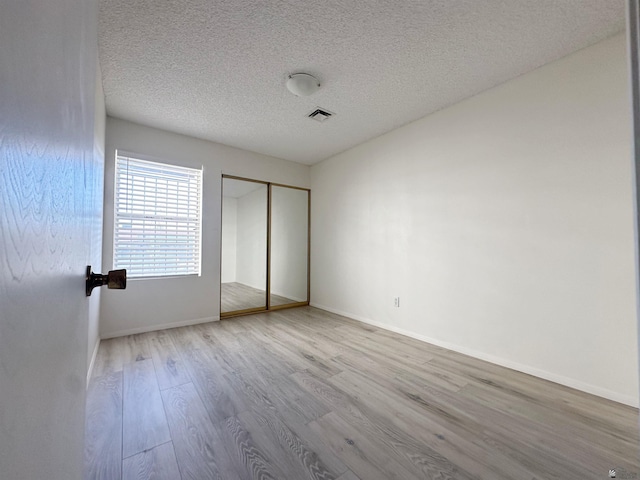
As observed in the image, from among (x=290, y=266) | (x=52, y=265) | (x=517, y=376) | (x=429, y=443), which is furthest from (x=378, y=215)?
(x=52, y=265)

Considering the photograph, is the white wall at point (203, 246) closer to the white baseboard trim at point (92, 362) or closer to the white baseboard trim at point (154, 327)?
the white baseboard trim at point (154, 327)

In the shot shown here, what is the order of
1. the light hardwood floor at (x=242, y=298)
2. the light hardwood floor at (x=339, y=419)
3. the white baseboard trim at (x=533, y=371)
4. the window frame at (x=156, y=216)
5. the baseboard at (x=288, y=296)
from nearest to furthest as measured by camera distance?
the light hardwood floor at (x=339, y=419) → the white baseboard trim at (x=533, y=371) → the window frame at (x=156, y=216) → the light hardwood floor at (x=242, y=298) → the baseboard at (x=288, y=296)

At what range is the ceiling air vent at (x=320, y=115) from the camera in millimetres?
3008

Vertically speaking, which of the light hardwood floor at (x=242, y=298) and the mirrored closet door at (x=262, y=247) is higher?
the mirrored closet door at (x=262, y=247)

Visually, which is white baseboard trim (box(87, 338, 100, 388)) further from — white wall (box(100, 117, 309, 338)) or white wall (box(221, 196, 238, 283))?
white wall (box(221, 196, 238, 283))

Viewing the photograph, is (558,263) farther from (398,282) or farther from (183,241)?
(183,241)

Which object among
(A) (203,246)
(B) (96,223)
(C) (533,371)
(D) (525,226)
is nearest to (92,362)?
(B) (96,223)

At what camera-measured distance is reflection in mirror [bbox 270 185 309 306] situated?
4.60 m

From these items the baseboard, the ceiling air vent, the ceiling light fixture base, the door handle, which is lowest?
the baseboard

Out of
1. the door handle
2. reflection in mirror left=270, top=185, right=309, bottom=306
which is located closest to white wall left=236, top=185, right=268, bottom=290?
reflection in mirror left=270, top=185, right=309, bottom=306

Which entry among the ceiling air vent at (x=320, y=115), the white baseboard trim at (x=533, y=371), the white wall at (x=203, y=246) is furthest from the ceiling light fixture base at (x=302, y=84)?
the white baseboard trim at (x=533, y=371)

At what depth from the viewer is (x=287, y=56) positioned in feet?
7.09

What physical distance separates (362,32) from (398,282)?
8.69 feet

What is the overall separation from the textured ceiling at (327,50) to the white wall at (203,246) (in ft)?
1.19
